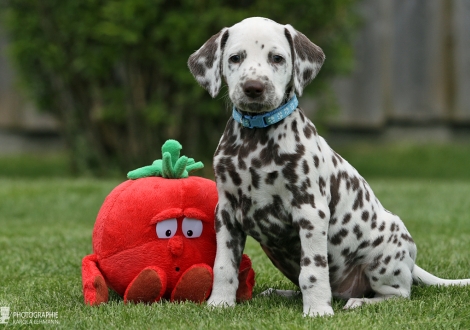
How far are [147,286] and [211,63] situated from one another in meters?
1.29

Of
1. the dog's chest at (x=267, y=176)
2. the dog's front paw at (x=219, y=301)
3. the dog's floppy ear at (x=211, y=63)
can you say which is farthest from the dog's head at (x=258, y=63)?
the dog's front paw at (x=219, y=301)

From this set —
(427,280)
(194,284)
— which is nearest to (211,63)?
(194,284)

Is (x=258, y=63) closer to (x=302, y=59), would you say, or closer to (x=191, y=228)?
(x=302, y=59)

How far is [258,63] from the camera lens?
388 cm

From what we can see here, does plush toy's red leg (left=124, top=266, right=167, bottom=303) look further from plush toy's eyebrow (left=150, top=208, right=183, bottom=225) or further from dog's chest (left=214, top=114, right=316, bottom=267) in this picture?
dog's chest (left=214, top=114, right=316, bottom=267)

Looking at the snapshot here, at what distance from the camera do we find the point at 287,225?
3.94m

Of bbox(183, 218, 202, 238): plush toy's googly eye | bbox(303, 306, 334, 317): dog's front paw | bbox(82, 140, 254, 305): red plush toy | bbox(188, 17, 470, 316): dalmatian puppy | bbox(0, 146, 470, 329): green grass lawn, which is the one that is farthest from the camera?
bbox(183, 218, 202, 238): plush toy's googly eye

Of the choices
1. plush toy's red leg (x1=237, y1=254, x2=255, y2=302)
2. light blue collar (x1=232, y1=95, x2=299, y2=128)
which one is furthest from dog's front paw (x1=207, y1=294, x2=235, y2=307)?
light blue collar (x1=232, y1=95, x2=299, y2=128)

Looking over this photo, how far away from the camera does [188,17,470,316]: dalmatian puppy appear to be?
384 centimetres

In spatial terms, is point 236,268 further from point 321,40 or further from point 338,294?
point 321,40

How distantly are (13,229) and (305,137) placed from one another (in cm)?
448

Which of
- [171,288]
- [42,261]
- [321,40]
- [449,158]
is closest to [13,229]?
[42,261]

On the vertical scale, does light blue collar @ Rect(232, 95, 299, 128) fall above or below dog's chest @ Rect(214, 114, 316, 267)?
above

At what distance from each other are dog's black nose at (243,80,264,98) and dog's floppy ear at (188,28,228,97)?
34 centimetres
